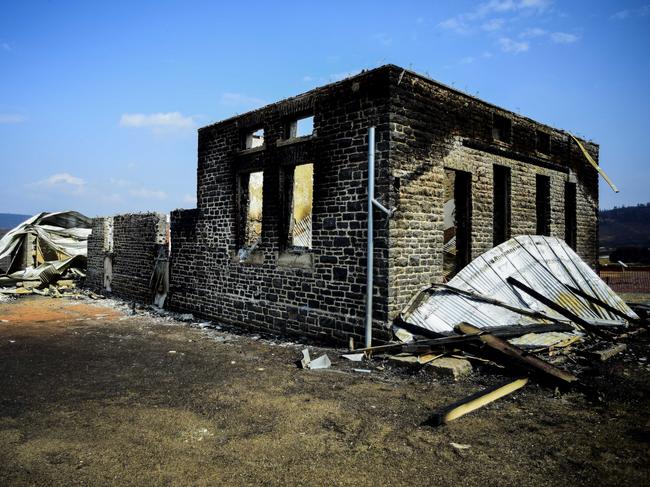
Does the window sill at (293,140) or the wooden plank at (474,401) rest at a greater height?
the window sill at (293,140)

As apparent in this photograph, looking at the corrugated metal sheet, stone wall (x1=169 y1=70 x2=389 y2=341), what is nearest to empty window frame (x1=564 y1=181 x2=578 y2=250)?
the corrugated metal sheet

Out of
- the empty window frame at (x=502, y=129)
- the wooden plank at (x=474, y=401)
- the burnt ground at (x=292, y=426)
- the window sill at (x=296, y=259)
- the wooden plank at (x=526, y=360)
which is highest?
the empty window frame at (x=502, y=129)

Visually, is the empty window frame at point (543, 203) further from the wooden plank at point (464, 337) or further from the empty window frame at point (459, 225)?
the wooden plank at point (464, 337)

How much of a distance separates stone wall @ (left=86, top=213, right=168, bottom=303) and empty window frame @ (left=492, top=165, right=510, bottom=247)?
366 inches

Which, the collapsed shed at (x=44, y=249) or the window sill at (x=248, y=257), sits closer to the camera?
the window sill at (x=248, y=257)

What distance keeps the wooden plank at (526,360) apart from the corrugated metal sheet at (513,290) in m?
0.79

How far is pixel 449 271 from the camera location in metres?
9.35

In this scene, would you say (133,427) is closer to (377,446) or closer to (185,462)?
(185,462)

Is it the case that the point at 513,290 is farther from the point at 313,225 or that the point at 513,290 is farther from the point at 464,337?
the point at 313,225

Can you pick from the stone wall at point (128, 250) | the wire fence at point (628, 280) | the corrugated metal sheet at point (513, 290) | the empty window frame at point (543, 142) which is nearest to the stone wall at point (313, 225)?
the corrugated metal sheet at point (513, 290)

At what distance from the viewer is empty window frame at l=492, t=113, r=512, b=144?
9.62 metres

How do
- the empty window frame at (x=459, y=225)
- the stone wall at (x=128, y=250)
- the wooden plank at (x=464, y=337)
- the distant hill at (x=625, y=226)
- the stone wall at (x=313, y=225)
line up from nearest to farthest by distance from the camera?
the wooden plank at (x=464, y=337)
the stone wall at (x=313, y=225)
the empty window frame at (x=459, y=225)
the stone wall at (x=128, y=250)
the distant hill at (x=625, y=226)

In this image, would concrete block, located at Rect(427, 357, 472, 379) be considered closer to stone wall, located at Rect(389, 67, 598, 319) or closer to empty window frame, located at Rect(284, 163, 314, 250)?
stone wall, located at Rect(389, 67, 598, 319)

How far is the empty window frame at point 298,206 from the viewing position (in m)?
8.95
